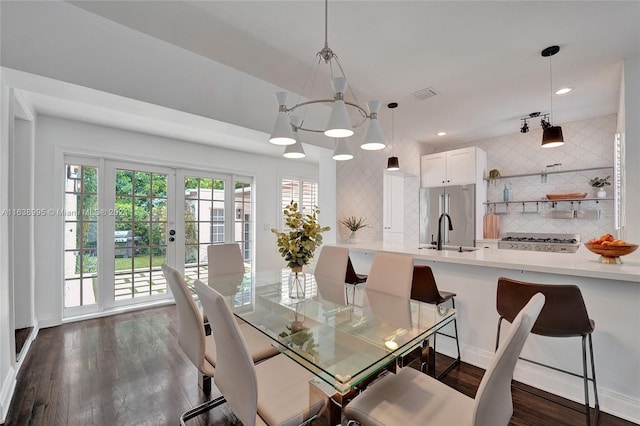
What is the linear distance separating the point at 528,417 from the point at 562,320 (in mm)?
695

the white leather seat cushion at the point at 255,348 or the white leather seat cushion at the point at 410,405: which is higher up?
the white leather seat cushion at the point at 410,405

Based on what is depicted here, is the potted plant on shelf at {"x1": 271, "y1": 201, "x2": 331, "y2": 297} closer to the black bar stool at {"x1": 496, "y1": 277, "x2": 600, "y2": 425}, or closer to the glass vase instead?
the glass vase

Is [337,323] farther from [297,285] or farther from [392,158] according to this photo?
[392,158]

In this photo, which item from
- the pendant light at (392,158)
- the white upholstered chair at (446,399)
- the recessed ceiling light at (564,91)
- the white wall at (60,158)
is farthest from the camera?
the pendant light at (392,158)

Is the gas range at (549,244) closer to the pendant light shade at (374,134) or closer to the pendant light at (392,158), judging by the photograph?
the pendant light at (392,158)

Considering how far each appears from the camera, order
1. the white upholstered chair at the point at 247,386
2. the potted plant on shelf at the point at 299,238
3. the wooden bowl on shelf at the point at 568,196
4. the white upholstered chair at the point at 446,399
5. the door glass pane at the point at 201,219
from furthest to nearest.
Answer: the door glass pane at the point at 201,219 < the wooden bowl on shelf at the point at 568,196 < the potted plant on shelf at the point at 299,238 < the white upholstered chair at the point at 247,386 < the white upholstered chair at the point at 446,399

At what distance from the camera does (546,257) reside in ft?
7.59

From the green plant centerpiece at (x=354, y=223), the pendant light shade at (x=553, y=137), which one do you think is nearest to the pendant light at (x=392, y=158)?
the green plant centerpiece at (x=354, y=223)

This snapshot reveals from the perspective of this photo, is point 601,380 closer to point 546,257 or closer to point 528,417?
point 528,417

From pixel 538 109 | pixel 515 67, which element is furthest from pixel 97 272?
pixel 538 109

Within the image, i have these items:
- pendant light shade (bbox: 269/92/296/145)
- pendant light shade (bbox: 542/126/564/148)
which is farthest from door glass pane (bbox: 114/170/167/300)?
pendant light shade (bbox: 542/126/564/148)

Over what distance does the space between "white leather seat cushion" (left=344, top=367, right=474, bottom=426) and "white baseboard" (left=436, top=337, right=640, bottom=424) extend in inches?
54.4

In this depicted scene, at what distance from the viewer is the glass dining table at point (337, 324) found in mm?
1178

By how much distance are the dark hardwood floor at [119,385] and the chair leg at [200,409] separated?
0.04 metres
